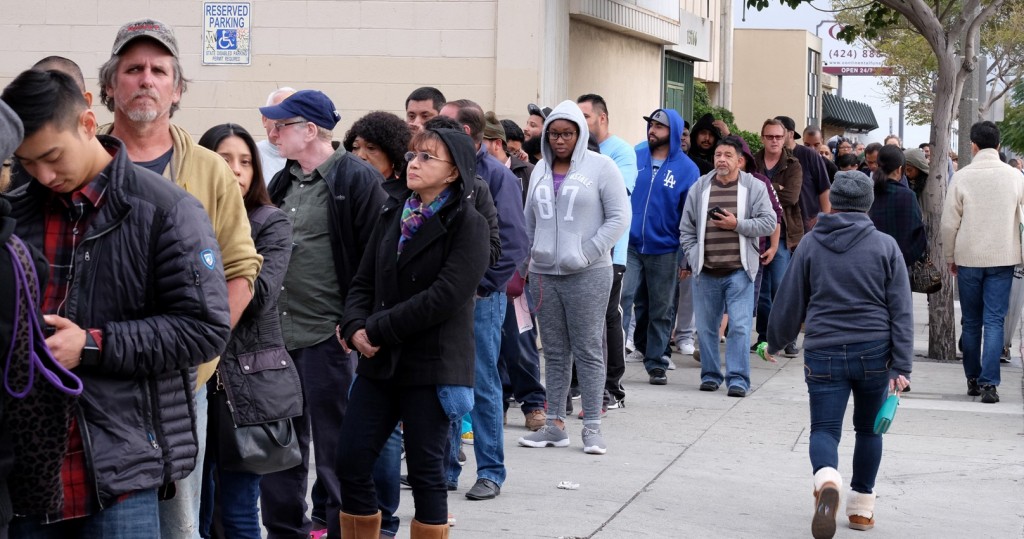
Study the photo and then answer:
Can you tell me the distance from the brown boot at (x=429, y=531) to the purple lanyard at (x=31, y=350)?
2325 millimetres

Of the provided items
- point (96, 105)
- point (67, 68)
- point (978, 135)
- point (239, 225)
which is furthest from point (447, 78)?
point (239, 225)

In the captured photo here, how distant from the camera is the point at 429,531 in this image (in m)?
5.20

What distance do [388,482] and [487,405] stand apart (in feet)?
3.85

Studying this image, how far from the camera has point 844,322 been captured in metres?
6.34

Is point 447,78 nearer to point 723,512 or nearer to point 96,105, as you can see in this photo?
point 96,105

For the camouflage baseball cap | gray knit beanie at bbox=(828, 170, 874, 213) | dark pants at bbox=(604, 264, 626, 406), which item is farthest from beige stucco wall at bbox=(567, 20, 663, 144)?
the camouflage baseball cap

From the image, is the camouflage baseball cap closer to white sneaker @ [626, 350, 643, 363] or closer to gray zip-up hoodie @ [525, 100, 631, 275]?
gray zip-up hoodie @ [525, 100, 631, 275]

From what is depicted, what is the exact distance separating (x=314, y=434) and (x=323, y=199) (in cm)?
100

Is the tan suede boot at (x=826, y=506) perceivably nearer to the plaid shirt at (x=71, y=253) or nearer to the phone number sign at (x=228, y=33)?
the plaid shirt at (x=71, y=253)

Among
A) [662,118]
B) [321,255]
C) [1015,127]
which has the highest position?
[1015,127]

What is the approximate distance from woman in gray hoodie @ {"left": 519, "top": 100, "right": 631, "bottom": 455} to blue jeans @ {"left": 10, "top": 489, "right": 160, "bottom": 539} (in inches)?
185

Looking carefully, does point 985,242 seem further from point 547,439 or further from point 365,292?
point 365,292

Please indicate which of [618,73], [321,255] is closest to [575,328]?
[321,255]

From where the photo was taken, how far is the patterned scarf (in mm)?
5375
